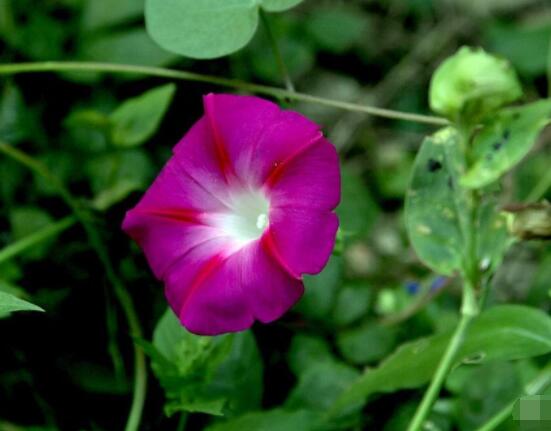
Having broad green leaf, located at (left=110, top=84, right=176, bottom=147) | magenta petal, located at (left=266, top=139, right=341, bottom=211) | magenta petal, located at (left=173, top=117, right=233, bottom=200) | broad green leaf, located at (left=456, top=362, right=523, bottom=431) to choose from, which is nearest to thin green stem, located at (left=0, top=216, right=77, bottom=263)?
broad green leaf, located at (left=110, top=84, right=176, bottom=147)

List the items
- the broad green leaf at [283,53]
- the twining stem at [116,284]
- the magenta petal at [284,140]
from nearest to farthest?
the magenta petal at [284,140], the twining stem at [116,284], the broad green leaf at [283,53]

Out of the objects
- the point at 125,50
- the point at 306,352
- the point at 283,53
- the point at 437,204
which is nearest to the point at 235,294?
the point at 437,204

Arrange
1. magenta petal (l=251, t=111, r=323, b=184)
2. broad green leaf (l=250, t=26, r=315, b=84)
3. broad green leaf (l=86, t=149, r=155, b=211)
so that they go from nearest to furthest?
magenta petal (l=251, t=111, r=323, b=184) → broad green leaf (l=86, t=149, r=155, b=211) → broad green leaf (l=250, t=26, r=315, b=84)

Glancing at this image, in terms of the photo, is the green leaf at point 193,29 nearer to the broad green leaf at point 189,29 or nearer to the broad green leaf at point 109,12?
the broad green leaf at point 189,29

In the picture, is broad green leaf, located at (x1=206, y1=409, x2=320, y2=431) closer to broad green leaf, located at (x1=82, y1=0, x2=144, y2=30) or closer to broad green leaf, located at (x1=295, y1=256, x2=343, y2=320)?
broad green leaf, located at (x1=295, y1=256, x2=343, y2=320)

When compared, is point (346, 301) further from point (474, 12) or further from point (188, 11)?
point (474, 12)

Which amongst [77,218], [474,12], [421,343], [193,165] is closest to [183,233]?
[193,165]

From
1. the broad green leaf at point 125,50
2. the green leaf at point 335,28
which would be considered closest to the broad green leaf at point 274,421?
the broad green leaf at point 125,50
